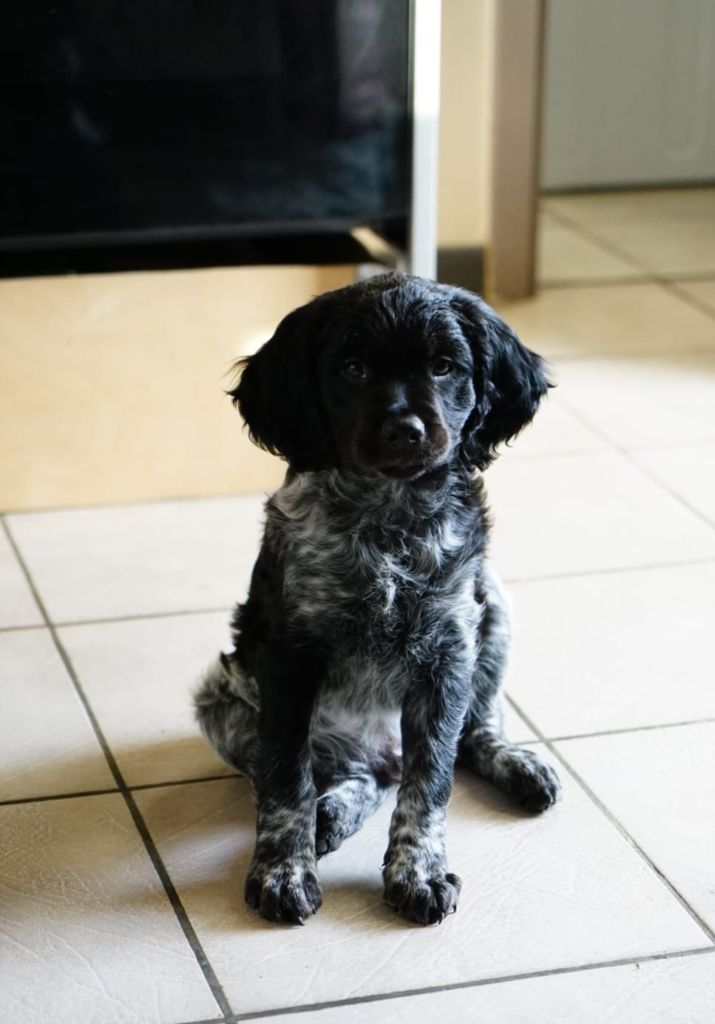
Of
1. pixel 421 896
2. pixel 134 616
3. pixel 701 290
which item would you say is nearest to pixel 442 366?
pixel 421 896

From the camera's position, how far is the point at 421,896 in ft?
6.26

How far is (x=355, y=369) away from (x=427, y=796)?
1.81 feet

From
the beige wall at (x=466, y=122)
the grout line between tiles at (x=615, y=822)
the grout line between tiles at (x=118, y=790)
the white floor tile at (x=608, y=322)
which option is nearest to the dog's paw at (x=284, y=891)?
the grout line between tiles at (x=118, y=790)

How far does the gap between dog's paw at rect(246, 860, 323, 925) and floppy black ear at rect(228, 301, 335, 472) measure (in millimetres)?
500

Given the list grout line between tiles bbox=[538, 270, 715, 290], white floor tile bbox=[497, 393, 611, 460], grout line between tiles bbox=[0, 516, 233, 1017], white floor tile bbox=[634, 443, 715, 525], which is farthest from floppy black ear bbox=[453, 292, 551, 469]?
grout line between tiles bbox=[538, 270, 715, 290]

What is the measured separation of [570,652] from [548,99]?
10.4ft

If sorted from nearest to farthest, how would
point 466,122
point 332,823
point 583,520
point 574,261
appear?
point 332,823 → point 583,520 → point 466,122 → point 574,261

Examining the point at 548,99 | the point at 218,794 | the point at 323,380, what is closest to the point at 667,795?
the point at 218,794

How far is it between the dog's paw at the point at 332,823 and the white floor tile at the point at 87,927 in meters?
0.22

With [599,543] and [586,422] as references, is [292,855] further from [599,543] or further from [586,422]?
[586,422]

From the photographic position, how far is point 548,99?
17.5 ft

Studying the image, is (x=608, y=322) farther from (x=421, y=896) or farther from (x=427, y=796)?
(x=421, y=896)

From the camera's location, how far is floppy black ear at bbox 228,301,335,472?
1.90 meters

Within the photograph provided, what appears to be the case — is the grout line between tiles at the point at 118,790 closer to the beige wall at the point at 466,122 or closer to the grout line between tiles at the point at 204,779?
the grout line between tiles at the point at 204,779
